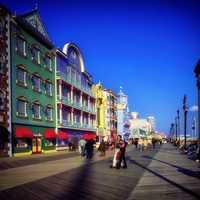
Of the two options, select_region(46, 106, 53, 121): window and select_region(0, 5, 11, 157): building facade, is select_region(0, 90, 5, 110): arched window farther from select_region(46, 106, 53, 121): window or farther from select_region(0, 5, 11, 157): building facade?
select_region(46, 106, 53, 121): window

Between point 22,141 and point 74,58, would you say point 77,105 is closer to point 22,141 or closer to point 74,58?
point 74,58

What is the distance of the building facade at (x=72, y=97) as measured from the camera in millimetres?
46094

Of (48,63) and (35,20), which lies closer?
(35,20)

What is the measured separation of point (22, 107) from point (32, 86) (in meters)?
3.54

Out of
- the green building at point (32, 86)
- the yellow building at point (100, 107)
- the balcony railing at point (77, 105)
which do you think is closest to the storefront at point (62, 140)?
the green building at point (32, 86)

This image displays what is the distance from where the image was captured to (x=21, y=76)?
3556 cm

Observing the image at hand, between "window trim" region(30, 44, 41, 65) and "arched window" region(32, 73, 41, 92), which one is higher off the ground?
"window trim" region(30, 44, 41, 65)

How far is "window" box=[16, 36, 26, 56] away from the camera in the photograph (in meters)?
34.8

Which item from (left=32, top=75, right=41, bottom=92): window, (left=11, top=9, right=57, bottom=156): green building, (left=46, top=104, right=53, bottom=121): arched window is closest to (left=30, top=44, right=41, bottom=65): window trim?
(left=11, top=9, right=57, bottom=156): green building

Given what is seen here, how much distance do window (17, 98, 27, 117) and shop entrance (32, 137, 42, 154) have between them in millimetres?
3807

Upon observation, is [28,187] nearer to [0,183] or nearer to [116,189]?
[0,183]

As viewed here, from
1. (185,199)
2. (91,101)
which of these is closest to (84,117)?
(91,101)

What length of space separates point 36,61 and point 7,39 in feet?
24.4

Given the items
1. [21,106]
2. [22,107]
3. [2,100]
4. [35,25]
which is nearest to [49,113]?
[22,107]
